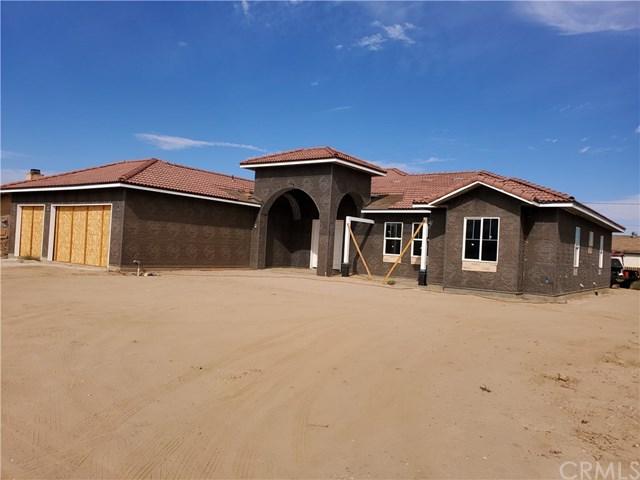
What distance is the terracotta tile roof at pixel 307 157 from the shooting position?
19.9 m

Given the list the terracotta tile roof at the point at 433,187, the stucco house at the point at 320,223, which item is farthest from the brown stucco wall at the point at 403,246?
the terracotta tile roof at the point at 433,187

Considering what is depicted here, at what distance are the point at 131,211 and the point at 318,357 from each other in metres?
12.8

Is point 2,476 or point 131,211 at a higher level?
point 131,211

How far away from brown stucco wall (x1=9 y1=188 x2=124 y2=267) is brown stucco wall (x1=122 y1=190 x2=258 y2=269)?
0.31m

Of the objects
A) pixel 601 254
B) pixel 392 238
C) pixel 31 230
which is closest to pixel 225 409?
pixel 392 238

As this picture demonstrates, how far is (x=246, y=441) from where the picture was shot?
14.1 feet

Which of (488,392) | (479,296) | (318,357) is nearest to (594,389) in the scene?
(488,392)

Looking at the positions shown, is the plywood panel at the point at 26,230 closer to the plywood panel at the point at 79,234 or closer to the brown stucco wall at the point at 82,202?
the brown stucco wall at the point at 82,202

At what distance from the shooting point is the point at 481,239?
52.1ft

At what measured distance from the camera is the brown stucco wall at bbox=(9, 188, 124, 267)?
17769 millimetres

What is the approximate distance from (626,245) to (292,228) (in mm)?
39277

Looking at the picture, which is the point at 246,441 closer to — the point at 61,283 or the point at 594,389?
the point at 594,389

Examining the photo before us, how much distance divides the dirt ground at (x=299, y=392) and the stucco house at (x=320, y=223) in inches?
195

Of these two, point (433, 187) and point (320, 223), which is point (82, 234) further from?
point (433, 187)
